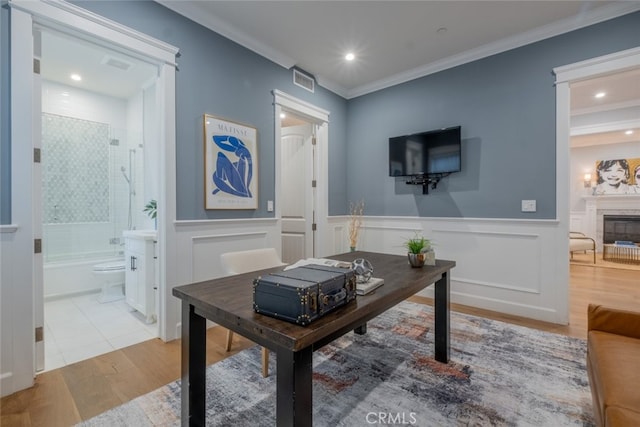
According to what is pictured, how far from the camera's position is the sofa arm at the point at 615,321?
145 cm

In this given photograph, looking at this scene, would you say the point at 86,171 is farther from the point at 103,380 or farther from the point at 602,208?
the point at 602,208

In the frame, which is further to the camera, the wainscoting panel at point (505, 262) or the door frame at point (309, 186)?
the door frame at point (309, 186)

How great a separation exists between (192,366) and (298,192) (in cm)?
304

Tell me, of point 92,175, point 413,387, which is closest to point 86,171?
point 92,175

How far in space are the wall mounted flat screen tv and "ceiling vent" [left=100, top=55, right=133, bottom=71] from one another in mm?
3269

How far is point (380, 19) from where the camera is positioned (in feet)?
8.81

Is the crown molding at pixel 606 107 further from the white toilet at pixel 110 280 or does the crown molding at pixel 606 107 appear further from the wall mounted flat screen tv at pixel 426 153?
the white toilet at pixel 110 280

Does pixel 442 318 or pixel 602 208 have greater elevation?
pixel 602 208

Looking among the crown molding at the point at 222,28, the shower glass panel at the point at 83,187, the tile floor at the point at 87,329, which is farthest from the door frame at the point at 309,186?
the shower glass panel at the point at 83,187

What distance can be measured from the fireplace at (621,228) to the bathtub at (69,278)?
10.00m

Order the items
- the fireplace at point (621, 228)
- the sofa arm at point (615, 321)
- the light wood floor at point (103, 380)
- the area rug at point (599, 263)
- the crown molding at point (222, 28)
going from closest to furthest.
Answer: the sofa arm at point (615, 321), the light wood floor at point (103, 380), the crown molding at point (222, 28), the area rug at point (599, 263), the fireplace at point (621, 228)

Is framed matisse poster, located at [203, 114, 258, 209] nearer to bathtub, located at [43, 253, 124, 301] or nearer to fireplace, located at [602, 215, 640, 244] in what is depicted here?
bathtub, located at [43, 253, 124, 301]

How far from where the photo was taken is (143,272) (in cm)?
288

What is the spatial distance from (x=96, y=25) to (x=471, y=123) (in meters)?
3.55
